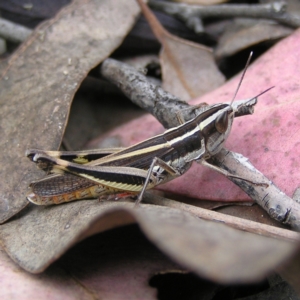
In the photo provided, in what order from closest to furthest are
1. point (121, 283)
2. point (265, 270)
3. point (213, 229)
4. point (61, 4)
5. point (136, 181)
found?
point (265, 270) → point (213, 229) → point (121, 283) → point (136, 181) → point (61, 4)

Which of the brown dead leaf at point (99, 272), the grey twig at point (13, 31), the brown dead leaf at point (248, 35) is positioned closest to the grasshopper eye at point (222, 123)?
the brown dead leaf at point (99, 272)

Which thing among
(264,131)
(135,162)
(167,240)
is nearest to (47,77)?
(135,162)

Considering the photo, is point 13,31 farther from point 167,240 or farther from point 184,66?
point 167,240

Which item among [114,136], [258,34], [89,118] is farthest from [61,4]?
[258,34]

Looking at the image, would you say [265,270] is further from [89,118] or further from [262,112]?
[89,118]

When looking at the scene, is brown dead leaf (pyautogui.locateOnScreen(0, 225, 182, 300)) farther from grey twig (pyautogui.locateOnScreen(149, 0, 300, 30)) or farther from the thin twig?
grey twig (pyautogui.locateOnScreen(149, 0, 300, 30))

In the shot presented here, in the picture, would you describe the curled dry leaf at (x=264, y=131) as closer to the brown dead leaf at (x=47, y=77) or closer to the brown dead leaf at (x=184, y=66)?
the brown dead leaf at (x=184, y=66)

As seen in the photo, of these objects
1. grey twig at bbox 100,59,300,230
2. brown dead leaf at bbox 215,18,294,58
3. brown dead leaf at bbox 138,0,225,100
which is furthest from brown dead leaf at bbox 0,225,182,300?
brown dead leaf at bbox 215,18,294,58
